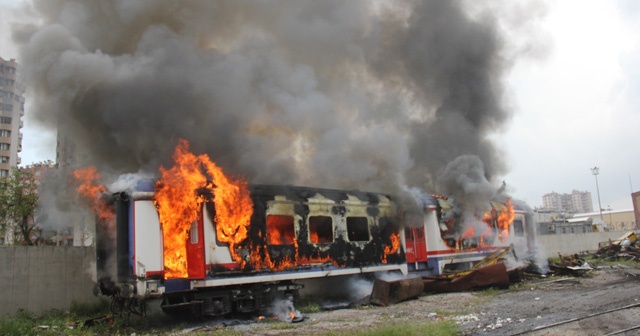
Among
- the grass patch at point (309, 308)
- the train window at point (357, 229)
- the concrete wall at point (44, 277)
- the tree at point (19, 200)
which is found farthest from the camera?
the tree at point (19, 200)

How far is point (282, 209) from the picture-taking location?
1255cm

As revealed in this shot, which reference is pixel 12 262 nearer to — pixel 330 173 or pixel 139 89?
pixel 139 89

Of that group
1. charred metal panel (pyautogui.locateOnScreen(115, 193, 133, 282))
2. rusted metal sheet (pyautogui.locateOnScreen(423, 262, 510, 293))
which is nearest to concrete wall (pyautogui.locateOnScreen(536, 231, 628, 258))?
rusted metal sheet (pyautogui.locateOnScreen(423, 262, 510, 293))

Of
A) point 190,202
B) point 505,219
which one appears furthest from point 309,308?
point 505,219

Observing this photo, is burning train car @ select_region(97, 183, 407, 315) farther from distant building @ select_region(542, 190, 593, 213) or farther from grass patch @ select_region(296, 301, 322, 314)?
distant building @ select_region(542, 190, 593, 213)

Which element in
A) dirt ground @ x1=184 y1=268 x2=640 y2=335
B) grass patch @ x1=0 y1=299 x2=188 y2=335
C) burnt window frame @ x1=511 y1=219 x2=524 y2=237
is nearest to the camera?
dirt ground @ x1=184 y1=268 x2=640 y2=335

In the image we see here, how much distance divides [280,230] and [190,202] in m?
2.46

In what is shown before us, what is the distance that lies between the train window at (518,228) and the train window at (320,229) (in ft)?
32.4

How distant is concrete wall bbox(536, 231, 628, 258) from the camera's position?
94.0ft

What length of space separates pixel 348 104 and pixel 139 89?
334 inches

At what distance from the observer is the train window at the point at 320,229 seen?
13039 mm

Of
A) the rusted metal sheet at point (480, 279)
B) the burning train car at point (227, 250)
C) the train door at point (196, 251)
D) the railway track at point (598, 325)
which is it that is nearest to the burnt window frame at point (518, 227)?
the rusted metal sheet at point (480, 279)

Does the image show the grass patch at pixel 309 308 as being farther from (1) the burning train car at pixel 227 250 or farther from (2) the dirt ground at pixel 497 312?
(1) the burning train car at pixel 227 250

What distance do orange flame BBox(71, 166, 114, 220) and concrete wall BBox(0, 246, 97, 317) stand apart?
89.3 inches
